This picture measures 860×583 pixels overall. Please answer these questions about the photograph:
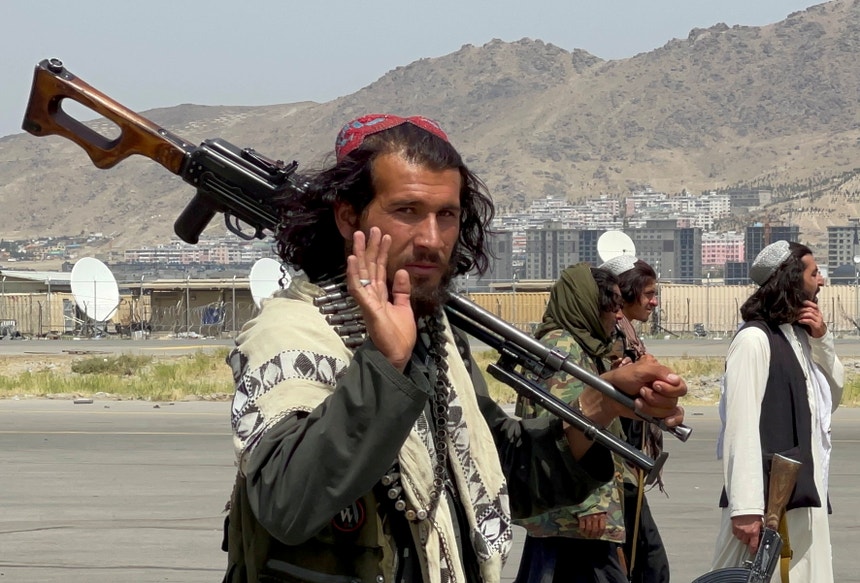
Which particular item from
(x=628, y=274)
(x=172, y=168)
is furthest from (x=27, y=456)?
(x=172, y=168)

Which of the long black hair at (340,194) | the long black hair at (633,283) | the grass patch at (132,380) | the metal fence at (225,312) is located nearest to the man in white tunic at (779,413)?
the long black hair at (633,283)

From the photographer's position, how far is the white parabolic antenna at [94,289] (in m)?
51.1

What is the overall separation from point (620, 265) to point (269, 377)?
508cm

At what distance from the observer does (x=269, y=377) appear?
2.85 meters

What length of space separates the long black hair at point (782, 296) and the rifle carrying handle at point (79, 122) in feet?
9.30

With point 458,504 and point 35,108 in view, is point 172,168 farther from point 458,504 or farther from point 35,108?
point 458,504

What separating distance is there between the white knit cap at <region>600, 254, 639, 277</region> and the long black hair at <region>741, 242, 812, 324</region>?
5.23 feet

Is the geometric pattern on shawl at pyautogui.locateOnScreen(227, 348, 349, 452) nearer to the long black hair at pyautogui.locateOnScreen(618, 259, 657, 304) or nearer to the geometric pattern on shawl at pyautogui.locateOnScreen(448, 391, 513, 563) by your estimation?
the geometric pattern on shawl at pyautogui.locateOnScreen(448, 391, 513, 563)

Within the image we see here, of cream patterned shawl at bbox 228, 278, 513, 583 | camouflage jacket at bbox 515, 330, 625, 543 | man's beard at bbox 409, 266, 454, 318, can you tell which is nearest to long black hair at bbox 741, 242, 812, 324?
camouflage jacket at bbox 515, 330, 625, 543

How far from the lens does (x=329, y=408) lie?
2.64 m

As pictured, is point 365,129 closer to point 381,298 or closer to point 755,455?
point 381,298

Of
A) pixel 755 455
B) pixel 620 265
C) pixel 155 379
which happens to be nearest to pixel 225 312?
pixel 155 379

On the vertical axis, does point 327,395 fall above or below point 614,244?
below

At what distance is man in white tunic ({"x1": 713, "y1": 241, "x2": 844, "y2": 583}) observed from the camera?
18.4 ft
